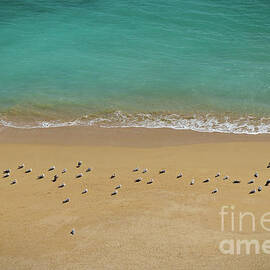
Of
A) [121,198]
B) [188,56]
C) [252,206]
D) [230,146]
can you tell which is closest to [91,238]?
[121,198]

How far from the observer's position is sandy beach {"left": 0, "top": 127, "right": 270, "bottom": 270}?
2189 cm

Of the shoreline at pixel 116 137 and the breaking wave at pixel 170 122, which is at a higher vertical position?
the breaking wave at pixel 170 122

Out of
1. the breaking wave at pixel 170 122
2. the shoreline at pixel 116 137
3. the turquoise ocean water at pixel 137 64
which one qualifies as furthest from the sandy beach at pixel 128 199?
the turquoise ocean water at pixel 137 64

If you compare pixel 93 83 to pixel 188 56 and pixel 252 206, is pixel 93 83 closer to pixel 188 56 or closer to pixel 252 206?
pixel 188 56

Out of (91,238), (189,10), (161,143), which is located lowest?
(91,238)

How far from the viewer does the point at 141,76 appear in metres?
39.2

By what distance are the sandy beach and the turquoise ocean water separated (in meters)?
2.76

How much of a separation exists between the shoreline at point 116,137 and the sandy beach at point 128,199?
0.24 feet

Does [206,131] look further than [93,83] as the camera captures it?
No

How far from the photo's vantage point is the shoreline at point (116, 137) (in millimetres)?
31062

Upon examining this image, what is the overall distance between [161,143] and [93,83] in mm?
10779

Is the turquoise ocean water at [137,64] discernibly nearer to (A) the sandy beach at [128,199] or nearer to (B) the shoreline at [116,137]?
(B) the shoreline at [116,137]

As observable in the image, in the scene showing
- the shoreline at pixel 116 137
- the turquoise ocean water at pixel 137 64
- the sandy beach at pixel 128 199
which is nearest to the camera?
the sandy beach at pixel 128 199

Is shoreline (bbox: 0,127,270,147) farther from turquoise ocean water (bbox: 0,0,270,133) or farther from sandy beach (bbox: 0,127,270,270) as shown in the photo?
turquoise ocean water (bbox: 0,0,270,133)
